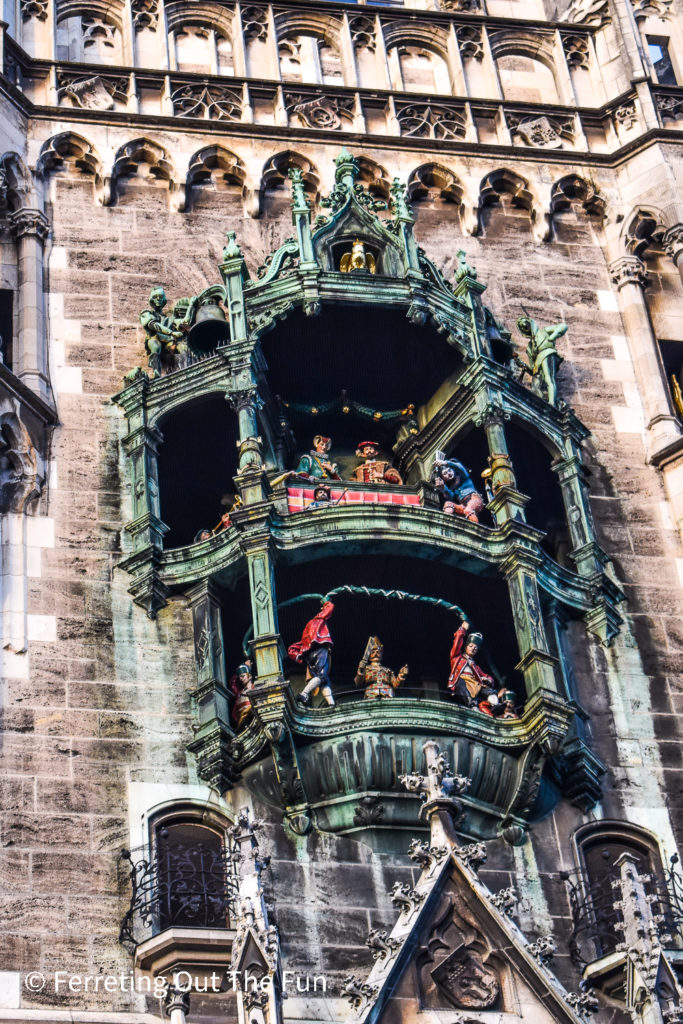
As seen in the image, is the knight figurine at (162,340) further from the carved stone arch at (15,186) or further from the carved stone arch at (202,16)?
the carved stone arch at (202,16)

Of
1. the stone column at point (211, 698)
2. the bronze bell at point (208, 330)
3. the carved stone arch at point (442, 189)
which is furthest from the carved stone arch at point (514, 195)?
the stone column at point (211, 698)

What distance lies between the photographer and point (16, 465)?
24594 millimetres

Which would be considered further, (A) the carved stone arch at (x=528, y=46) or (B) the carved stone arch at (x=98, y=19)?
(A) the carved stone arch at (x=528, y=46)

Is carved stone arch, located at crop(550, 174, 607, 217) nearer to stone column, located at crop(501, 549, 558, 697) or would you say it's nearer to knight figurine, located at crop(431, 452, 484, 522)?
knight figurine, located at crop(431, 452, 484, 522)

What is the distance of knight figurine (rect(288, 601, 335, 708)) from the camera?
2336 centimetres

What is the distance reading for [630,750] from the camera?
78.0 ft

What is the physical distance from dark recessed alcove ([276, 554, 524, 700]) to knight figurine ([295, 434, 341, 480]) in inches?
51.6

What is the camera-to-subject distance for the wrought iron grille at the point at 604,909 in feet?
72.4

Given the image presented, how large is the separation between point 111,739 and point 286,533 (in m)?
2.68

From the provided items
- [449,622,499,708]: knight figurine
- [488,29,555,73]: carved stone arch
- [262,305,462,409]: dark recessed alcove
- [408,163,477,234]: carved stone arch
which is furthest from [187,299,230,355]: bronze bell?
[488,29,555,73]: carved stone arch

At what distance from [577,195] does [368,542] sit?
709 cm

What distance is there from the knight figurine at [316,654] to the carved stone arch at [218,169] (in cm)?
635

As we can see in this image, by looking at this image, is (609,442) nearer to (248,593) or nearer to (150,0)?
(248,593)

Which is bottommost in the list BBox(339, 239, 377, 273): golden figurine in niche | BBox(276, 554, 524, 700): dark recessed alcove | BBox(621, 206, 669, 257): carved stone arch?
BBox(276, 554, 524, 700): dark recessed alcove
